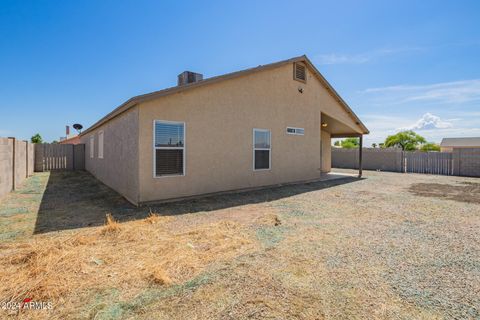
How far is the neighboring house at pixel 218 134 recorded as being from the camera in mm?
6652

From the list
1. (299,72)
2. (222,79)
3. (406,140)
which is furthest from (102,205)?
(406,140)

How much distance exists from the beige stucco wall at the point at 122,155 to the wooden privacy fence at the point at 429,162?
1869 centimetres

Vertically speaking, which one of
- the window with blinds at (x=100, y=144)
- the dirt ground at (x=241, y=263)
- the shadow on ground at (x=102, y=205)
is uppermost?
the window with blinds at (x=100, y=144)

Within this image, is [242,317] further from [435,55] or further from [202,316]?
[435,55]

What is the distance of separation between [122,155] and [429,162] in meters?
19.3

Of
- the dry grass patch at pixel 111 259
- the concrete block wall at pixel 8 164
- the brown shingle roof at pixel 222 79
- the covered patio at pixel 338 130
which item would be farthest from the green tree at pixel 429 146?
the concrete block wall at pixel 8 164

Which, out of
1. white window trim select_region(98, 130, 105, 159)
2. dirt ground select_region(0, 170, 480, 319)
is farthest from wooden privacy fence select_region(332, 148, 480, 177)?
white window trim select_region(98, 130, 105, 159)

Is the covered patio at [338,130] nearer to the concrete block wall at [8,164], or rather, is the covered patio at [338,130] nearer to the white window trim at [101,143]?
the white window trim at [101,143]

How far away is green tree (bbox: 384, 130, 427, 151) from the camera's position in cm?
4788

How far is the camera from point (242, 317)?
2182 millimetres

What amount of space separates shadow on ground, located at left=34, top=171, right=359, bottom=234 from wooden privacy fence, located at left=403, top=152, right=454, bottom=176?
12643mm

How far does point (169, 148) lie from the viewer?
6887 millimetres

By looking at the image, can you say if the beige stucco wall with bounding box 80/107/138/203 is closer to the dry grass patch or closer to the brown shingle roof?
the brown shingle roof

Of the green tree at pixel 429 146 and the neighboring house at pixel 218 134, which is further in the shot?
the green tree at pixel 429 146
